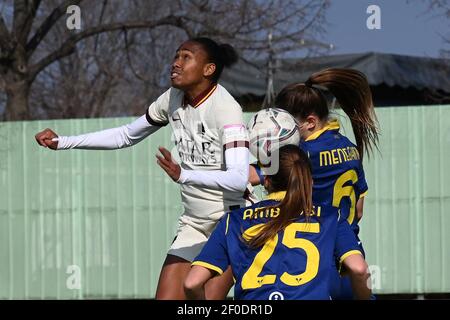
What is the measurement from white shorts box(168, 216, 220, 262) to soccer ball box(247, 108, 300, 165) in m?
1.01

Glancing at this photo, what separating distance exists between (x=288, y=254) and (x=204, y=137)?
6.91 feet

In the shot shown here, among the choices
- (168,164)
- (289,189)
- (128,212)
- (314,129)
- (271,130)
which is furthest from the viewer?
(128,212)

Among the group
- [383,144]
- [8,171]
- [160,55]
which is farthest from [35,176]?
[160,55]

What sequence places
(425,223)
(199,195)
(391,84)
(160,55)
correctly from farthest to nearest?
(160,55)
(391,84)
(425,223)
(199,195)

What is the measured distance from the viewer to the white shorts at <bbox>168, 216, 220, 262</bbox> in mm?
6719

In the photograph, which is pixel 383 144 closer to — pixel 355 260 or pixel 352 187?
pixel 352 187

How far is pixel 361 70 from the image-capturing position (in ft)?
53.1

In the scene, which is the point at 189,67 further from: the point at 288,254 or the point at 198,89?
the point at 288,254

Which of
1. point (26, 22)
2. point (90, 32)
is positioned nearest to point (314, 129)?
point (90, 32)

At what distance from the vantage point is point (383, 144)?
1188cm

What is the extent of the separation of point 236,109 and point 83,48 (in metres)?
14.8

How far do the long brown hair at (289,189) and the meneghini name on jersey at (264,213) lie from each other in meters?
0.03

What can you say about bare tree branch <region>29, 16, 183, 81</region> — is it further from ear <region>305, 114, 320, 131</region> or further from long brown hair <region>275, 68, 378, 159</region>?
ear <region>305, 114, 320, 131</region>

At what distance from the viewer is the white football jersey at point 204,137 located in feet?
21.4
